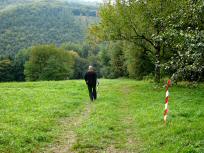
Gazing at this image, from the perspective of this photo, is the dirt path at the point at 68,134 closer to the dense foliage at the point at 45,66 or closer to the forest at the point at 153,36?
the forest at the point at 153,36

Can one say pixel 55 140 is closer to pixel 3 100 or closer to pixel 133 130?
pixel 133 130

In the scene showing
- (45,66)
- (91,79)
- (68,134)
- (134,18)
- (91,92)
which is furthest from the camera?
(45,66)

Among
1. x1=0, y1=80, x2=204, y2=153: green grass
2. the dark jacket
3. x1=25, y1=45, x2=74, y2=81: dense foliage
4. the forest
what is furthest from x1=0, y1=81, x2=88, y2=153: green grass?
x1=25, y1=45, x2=74, y2=81: dense foliage

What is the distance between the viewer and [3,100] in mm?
28719

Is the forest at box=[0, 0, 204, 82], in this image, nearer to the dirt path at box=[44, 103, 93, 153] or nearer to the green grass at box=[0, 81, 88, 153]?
the dirt path at box=[44, 103, 93, 153]

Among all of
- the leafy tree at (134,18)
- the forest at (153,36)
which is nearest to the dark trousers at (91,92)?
the forest at (153,36)

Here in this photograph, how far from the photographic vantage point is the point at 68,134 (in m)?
18.4

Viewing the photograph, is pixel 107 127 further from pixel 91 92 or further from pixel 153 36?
pixel 91 92

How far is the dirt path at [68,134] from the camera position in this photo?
51.6 feet

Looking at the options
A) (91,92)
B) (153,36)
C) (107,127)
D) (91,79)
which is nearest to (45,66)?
(91,92)

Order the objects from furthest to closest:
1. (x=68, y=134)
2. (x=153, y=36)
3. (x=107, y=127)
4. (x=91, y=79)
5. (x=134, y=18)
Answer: (x=134, y=18) → (x=91, y=79) → (x=107, y=127) → (x=68, y=134) → (x=153, y=36)

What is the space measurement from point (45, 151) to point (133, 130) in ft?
18.7

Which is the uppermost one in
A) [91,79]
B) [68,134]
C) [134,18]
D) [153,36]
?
[134,18]

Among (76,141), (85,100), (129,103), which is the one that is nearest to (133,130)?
(76,141)
